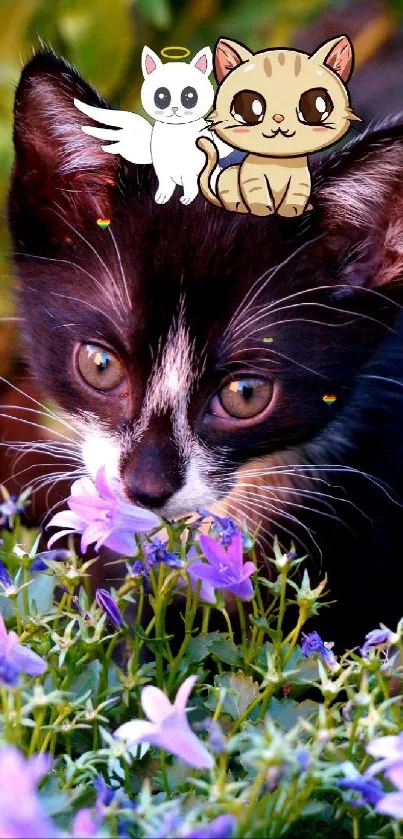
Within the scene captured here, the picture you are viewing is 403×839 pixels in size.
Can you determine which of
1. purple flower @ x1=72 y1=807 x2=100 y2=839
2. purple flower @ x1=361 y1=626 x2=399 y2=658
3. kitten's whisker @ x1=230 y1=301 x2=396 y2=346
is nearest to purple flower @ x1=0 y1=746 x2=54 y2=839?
purple flower @ x1=72 y1=807 x2=100 y2=839

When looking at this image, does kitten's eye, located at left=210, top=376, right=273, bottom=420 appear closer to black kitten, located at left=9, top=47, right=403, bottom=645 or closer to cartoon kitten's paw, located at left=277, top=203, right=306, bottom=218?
black kitten, located at left=9, top=47, right=403, bottom=645

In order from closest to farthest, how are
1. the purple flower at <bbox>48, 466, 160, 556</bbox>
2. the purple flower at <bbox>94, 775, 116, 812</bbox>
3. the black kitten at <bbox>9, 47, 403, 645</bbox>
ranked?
the purple flower at <bbox>94, 775, 116, 812</bbox>, the purple flower at <bbox>48, 466, 160, 556</bbox>, the black kitten at <bbox>9, 47, 403, 645</bbox>

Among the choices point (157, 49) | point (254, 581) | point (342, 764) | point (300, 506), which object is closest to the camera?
point (342, 764)

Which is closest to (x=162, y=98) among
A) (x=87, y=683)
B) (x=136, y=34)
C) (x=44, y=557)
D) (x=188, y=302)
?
(x=188, y=302)

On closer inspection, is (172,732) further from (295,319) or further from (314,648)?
(295,319)

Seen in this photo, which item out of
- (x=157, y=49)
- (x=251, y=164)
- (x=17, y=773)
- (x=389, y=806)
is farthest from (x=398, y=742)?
(x=157, y=49)

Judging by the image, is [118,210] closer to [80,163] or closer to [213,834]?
[80,163]

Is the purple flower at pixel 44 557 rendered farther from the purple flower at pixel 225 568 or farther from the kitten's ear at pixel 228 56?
the kitten's ear at pixel 228 56
